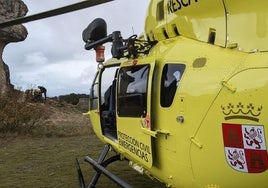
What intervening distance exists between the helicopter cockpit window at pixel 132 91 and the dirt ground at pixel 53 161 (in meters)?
2.54

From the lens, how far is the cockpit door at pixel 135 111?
477cm

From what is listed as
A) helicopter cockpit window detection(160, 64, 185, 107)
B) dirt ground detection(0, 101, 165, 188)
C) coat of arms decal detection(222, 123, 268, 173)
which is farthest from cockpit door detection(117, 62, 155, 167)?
dirt ground detection(0, 101, 165, 188)

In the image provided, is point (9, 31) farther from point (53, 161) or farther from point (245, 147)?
point (245, 147)

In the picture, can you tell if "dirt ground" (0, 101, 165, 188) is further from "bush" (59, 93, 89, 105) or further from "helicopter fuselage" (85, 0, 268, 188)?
"bush" (59, 93, 89, 105)

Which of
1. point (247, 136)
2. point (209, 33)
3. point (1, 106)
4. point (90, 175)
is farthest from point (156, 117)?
point (1, 106)

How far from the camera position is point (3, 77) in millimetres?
A: 21469

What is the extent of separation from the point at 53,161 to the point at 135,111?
18.3 ft

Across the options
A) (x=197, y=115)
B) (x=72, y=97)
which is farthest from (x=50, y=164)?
(x=72, y=97)

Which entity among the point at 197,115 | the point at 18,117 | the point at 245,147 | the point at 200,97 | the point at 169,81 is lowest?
the point at 18,117

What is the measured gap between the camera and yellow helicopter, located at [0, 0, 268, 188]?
3.50 m

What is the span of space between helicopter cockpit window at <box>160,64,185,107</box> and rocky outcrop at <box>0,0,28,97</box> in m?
17.1

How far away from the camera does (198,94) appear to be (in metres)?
3.93

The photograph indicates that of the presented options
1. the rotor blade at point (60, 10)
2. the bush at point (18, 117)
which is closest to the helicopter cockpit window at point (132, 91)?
the rotor blade at point (60, 10)

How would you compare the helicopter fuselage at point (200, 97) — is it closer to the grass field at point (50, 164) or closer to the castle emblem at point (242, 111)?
the castle emblem at point (242, 111)
